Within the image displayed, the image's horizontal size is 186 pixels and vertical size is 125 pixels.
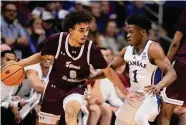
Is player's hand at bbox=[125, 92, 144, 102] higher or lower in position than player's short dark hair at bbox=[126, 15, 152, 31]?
lower

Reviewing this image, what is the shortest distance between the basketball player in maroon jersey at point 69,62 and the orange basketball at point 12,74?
140mm

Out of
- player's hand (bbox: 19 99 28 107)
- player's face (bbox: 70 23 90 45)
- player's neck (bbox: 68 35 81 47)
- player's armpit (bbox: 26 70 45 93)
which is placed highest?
player's face (bbox: 70 23 90 45)

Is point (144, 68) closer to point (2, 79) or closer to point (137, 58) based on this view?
point (137, 58)

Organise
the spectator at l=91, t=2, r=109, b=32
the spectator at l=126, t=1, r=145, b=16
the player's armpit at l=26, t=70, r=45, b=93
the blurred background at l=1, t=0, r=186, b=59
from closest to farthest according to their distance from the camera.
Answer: the player's armpit at l=26, t=70, r=45, b=93
the blurred background at l=1, t=0, r=186, b=59
the spectator at l=91, t=2, r=109, b=32
the spectator at l=126, t=1, r=145, b=16

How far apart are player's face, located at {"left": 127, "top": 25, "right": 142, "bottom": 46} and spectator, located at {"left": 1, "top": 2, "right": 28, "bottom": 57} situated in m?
3.63

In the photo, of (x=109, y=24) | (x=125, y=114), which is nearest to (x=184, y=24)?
(x=125, y=114)

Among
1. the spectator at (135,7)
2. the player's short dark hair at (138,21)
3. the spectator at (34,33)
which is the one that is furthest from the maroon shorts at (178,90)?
the spectator at (135,7)

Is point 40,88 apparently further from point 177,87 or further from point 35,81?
point 177,87

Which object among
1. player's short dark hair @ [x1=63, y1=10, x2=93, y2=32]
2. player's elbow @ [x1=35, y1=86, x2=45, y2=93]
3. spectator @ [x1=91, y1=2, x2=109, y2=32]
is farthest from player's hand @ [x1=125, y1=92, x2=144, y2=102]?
spectator @ [x1=91, y1=2, x2=109, y2=32]

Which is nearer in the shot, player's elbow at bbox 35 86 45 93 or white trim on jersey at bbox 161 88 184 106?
white trim on jersey at bbox 161 88 184 106

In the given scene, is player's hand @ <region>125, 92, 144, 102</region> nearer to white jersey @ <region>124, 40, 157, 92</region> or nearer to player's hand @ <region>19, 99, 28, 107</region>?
white jersey @ <region>124, 40, 157, 92</region>

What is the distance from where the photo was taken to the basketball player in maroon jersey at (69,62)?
7.33 m

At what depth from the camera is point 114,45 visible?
495 inches

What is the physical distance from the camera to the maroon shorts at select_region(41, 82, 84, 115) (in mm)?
7429
